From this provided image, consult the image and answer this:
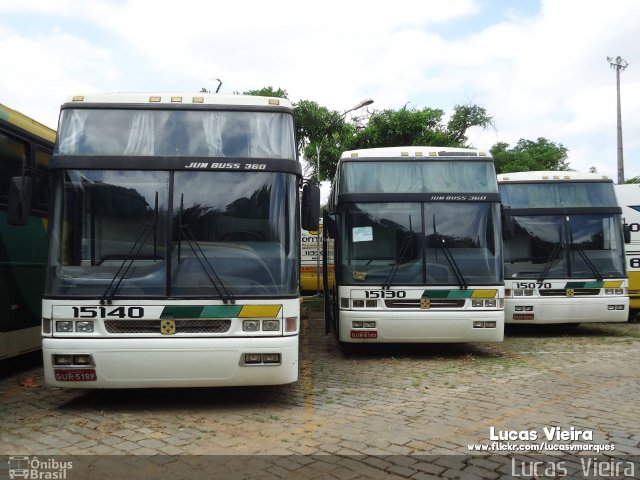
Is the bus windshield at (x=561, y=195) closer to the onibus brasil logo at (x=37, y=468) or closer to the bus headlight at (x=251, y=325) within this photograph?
the bus headlight at (x=251, y=325)

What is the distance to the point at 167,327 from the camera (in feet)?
19.1

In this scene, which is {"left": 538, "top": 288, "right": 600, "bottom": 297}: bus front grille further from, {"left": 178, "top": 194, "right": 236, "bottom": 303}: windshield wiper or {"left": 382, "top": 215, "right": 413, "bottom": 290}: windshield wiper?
{"left": 178, "top": 194, "right": 236, "bottom": 303}: windshield wiper

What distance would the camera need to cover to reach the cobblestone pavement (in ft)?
15.8

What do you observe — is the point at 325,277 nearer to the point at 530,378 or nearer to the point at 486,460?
the point at 530,378

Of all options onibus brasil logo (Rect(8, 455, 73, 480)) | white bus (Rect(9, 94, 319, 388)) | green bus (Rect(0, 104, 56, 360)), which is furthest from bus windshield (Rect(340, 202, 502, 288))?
onibus brasil logo (Rect(8, 455, 73, 480))

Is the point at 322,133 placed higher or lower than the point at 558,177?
higher

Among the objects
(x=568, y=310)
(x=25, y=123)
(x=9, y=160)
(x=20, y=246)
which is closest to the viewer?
(x=9, y=160)

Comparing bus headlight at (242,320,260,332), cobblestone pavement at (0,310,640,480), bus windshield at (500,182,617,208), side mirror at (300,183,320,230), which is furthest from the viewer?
bus windshield at (500,182,617,208)

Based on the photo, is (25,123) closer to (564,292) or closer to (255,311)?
(255,311)

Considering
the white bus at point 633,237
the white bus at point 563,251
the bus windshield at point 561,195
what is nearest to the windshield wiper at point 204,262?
the white bus at point 563,251

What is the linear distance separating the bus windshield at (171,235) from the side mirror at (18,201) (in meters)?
0.28

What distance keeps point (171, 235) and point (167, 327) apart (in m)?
0.91

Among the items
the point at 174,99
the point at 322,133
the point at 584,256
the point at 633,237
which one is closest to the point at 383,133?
the point at 322,133

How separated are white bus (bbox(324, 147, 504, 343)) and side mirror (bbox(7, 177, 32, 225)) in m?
4.68
